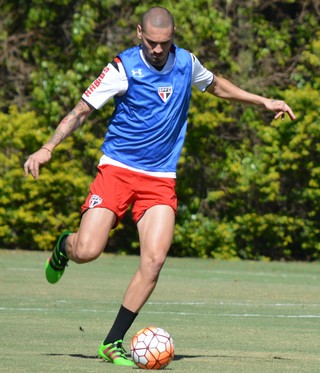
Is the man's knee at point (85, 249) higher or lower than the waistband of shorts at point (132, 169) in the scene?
lower

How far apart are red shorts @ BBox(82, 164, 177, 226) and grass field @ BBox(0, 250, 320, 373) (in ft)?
3.45

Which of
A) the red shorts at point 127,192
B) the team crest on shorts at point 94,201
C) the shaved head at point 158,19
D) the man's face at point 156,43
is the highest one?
the shaved head at point 158,19

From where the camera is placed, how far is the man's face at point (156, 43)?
798cm

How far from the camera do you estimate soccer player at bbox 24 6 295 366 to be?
26.5 feet

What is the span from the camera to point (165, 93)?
822cm

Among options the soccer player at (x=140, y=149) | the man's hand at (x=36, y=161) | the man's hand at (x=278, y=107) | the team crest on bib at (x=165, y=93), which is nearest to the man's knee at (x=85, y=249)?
the soccer player at (x=140, y=149)

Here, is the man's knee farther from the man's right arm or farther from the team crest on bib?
the team crest on bib

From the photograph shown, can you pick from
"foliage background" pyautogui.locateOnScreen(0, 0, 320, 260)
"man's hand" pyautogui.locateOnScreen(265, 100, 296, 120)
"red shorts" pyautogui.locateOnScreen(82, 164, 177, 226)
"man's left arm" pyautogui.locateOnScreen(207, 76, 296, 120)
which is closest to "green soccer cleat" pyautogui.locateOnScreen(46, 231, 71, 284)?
"red shorts" pyautogui.locateOnScreen(82, 164, 177, 226)

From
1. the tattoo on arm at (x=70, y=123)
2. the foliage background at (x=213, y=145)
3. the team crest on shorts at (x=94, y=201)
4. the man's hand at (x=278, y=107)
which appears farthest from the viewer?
the foliage background at (x=213, y=145)

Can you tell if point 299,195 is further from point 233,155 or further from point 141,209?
point 141,209

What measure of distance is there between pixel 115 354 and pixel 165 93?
1810mm

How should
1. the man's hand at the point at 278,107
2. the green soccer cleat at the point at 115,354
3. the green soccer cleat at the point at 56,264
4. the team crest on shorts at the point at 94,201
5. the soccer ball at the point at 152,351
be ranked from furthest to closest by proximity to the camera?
Answer: the green soccer cleat at the point at 56,264
the man's hand at the point at 278,107
the team crest on shorts at the point at 94,201
the green soccer cleat at the point at 115,354
the soccer ball at the point at 152,351

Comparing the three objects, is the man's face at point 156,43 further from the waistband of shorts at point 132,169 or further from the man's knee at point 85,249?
the man's knee at point 85,249

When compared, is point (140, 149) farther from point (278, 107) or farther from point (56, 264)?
point (56, 264)
